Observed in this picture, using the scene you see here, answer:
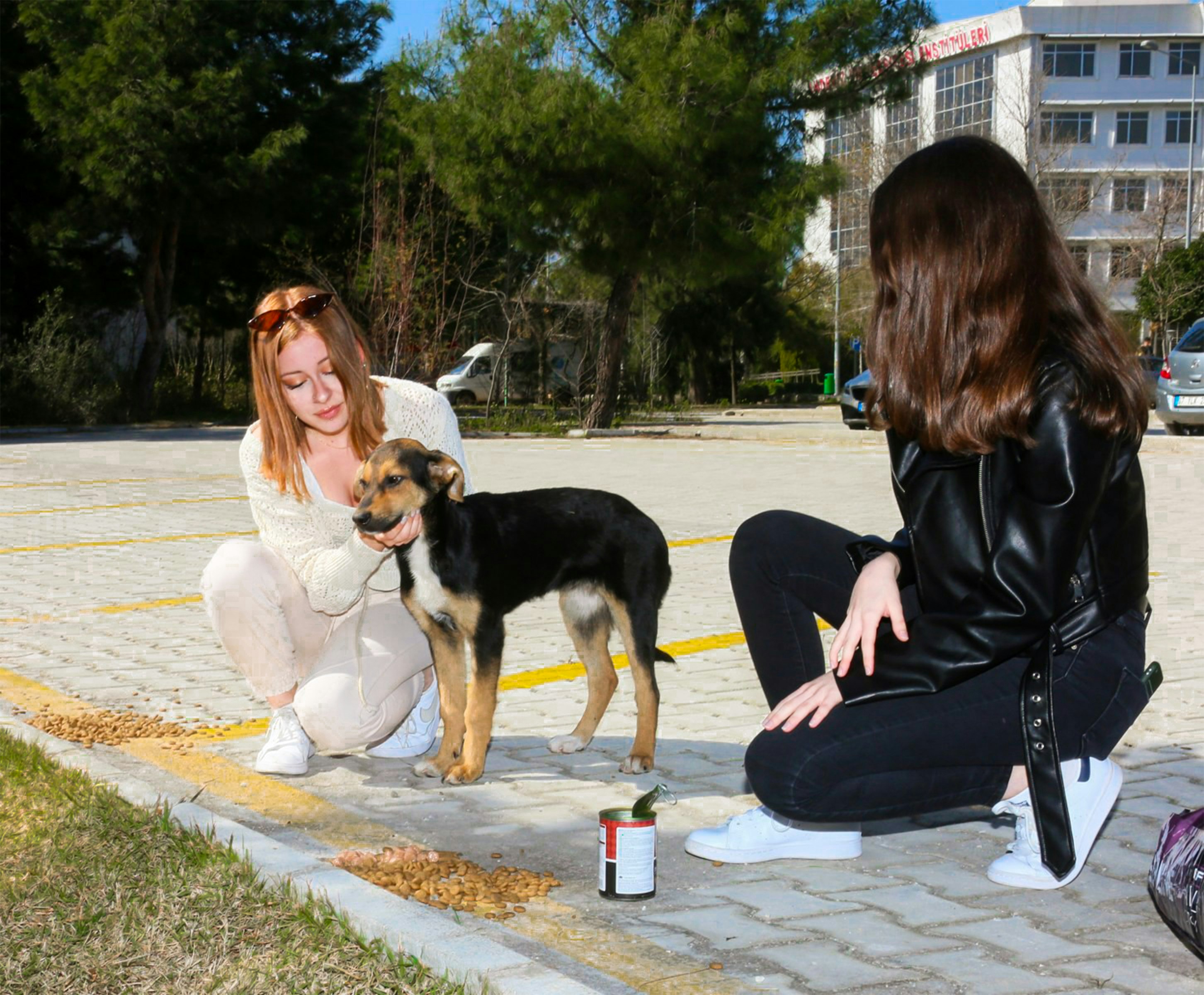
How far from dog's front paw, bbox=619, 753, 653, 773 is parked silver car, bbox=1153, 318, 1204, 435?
20.4 m

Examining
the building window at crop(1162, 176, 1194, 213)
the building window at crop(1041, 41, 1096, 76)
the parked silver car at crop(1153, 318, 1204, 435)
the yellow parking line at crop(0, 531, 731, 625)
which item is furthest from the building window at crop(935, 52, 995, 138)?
the yellow parking line at crop(0, 531, 731, 625)

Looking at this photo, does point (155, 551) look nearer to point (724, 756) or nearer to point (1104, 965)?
point (724, 756)

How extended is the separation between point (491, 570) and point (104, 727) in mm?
1651

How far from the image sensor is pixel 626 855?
3494 millimetres

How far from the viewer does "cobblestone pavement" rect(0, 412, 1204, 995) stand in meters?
3.20

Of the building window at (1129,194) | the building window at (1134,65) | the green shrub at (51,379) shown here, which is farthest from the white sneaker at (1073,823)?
the building window at (1134,65)

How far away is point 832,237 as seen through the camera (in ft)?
293

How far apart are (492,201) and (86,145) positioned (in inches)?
401

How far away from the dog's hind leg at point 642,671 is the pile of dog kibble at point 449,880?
41.5 inches

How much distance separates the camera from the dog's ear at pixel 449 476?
4.65 meters

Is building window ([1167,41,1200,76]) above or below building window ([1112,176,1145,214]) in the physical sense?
above

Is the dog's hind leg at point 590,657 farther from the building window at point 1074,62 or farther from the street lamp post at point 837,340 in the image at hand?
the building window at point 1074,62

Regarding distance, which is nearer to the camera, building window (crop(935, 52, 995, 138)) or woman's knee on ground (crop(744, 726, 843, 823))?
woman's knee on ground (crop(744, 726, 843, 823))

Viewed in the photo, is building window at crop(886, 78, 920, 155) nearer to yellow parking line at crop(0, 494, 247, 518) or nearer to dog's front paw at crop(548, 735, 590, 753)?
yellow parking line at crop(0, 494, 247, 518)
